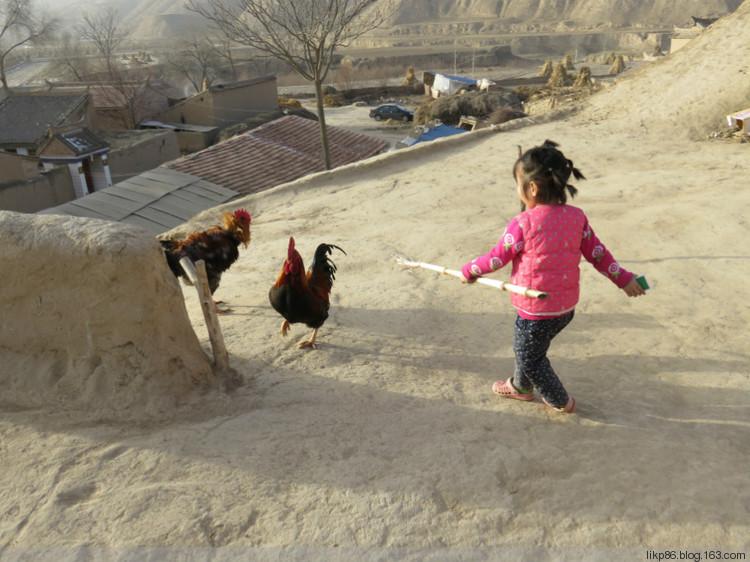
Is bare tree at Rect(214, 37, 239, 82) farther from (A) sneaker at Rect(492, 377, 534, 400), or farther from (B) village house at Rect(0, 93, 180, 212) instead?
(A) sneaker at Rect(492, 377, 534, 400)

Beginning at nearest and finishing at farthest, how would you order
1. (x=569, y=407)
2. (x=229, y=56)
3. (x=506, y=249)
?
(x=506, y=249), (x=569, y=407), (x=229, y=56)

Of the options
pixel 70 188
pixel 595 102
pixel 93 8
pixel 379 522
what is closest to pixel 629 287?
pixel 379 522

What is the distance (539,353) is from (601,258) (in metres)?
0.65

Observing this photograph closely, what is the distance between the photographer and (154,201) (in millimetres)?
11820

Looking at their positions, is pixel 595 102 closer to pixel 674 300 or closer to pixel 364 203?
pixel 364 203

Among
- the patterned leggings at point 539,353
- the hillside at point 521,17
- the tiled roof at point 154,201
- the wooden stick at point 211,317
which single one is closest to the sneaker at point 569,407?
the patterned leggings at point 539,353

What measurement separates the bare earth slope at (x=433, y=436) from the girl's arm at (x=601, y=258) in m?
0.87

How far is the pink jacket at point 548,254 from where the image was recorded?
3064 millimetres

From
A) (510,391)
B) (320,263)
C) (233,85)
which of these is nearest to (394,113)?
(233,85)

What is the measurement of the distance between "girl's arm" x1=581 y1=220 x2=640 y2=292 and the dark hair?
266mm

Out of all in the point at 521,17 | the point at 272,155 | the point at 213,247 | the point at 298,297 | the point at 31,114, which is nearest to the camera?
the point at 298,297

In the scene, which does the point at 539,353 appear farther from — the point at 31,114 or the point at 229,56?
the point at 229,56

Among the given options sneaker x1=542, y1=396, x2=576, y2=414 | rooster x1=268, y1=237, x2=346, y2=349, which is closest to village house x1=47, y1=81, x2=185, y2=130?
rooster x1=268, y1=237, x2=346, y2=349

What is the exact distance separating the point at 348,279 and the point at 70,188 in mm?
16521
